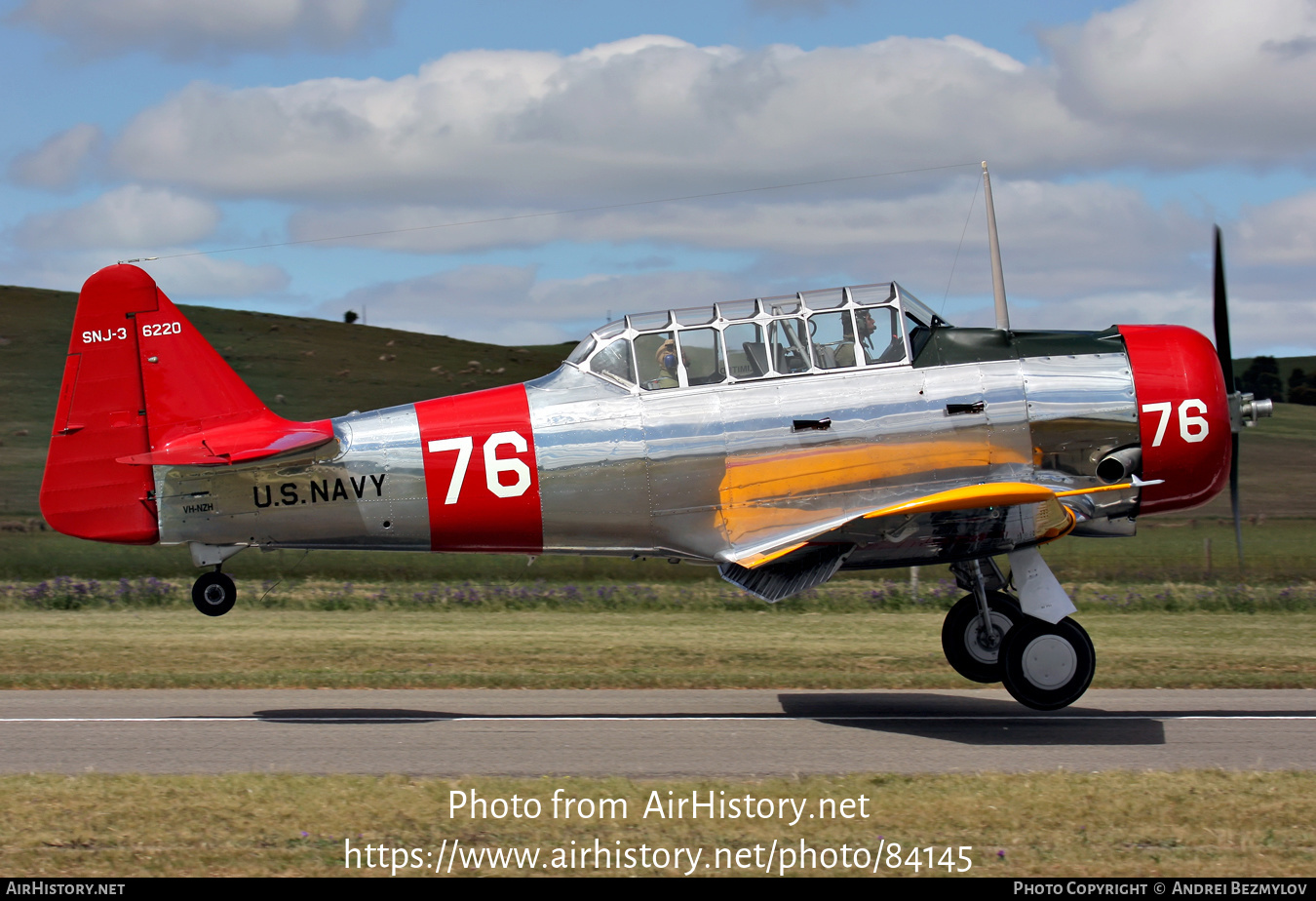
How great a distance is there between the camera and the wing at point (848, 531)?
8.95 m

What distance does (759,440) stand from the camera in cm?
990

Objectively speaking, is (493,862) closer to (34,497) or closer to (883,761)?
(883,761)

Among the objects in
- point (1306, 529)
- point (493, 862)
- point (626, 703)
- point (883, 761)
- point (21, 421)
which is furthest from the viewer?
point (21, 421)

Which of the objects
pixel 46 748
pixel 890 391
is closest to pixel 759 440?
pixel 890 391

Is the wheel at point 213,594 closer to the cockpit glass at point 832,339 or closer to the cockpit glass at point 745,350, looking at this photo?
the cockpit glass at point 745,350

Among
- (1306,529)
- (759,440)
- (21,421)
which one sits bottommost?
(1306,529)

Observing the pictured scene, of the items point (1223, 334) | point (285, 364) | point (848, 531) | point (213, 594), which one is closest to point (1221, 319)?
point (1223, 334)

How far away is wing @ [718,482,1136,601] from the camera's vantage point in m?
8.95

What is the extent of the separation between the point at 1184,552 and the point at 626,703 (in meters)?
16.6

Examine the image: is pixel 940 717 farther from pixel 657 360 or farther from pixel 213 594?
pixel 213 594

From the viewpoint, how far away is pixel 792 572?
1018 centimetres
